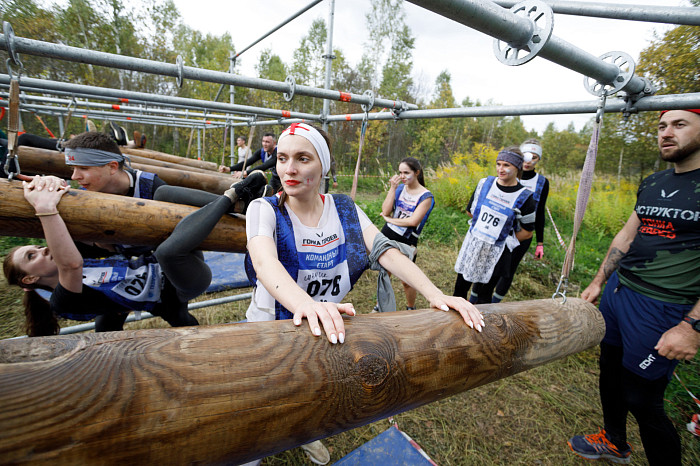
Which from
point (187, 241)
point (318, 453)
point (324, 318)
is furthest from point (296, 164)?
point (318, 453)

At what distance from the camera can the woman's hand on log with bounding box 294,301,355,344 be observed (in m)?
0.87

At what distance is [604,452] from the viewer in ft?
7.34

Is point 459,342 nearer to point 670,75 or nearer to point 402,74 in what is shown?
point 670,75

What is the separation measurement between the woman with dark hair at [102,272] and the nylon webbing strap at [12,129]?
13cm

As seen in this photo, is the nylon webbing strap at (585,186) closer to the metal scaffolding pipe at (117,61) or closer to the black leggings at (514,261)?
the metal scaffolding pipe at (117,61)

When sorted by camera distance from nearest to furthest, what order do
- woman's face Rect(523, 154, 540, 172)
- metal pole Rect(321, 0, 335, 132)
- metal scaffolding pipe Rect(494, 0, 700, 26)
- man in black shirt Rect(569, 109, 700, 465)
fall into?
metal scaffolding pipe Rect(494, 0, 700, 26) < man in black shirt Rect(569, 109, 700, 465) < metal pole Rect(321, 0, 335, 132) < woman's face Rect(523, 154, 540, 172)

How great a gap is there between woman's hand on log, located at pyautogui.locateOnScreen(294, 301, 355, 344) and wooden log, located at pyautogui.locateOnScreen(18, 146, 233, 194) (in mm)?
2300

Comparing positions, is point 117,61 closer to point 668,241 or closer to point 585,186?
point 585,186

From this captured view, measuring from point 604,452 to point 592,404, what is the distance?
26.2 inches

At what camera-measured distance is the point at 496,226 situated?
3.37 m

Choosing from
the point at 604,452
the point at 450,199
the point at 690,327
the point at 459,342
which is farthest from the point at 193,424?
the point at 450,199

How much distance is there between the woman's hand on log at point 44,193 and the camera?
139 cm

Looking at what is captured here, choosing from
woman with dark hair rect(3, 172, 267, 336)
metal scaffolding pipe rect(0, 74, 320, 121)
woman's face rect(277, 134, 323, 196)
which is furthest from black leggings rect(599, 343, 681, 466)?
metal scaffolding pipe rect(0, 74, 320, 121)

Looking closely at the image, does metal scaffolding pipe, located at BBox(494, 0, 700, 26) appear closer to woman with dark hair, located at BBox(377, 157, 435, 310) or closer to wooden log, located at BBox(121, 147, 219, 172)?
woman with dark hair, located at BBox(377, 157, 435, 310)
